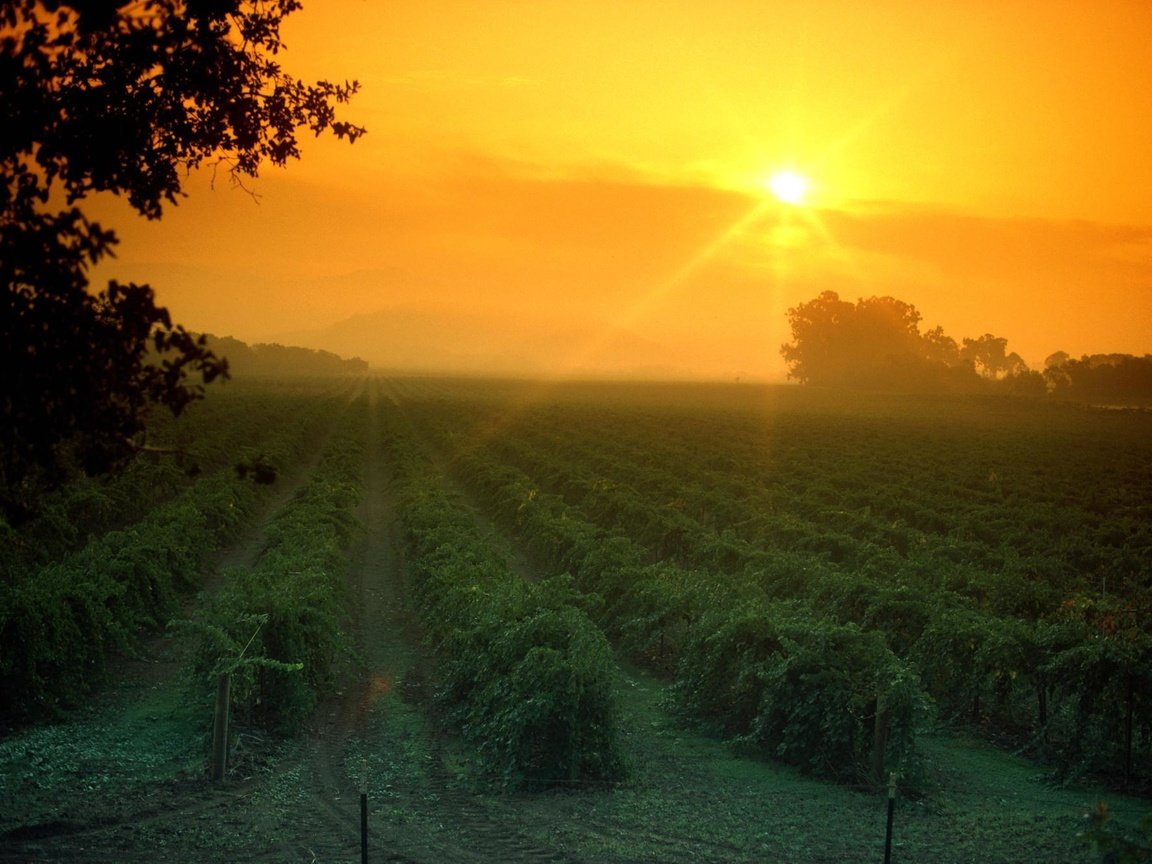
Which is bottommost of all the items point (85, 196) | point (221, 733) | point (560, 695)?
point (221, 733)

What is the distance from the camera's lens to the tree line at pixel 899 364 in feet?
362

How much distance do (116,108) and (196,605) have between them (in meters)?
12.0

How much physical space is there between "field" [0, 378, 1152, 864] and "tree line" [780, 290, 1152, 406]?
10446 centimetres

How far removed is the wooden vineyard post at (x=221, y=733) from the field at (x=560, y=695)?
0.16m

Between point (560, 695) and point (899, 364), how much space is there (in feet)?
423

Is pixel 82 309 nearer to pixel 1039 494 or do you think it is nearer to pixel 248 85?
pixel 248 85

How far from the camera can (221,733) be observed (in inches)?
363

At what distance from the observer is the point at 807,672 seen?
10398 mm

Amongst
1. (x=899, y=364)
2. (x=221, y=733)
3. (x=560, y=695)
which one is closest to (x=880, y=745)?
(x=560, y=695)

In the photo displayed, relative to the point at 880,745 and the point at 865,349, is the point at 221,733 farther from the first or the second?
the point at 865,349

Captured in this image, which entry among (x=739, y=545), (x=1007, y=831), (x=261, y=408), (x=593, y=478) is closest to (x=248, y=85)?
(x=1007, y=831)

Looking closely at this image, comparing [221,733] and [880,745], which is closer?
[221,733]

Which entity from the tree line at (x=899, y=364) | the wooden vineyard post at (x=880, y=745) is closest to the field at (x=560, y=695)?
the wooden vineyard post at (x=880, y=745)

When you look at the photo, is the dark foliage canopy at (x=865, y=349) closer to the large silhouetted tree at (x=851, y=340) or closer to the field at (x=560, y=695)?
the large silhouetted tree at (x=851, y=340)
